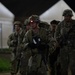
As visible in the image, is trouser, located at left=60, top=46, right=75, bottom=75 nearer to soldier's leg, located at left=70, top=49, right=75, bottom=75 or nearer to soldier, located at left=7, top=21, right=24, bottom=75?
soldier's leg, located at left=70, top=49, right=75, bottom=75

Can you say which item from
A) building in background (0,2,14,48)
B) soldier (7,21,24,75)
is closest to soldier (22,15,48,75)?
soldier (7,21,24,75)

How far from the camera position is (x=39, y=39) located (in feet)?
34.0

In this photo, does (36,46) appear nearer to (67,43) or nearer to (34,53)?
(34,53)

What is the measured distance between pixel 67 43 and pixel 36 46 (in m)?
1.42

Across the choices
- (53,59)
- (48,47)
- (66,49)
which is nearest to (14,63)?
(53,59)

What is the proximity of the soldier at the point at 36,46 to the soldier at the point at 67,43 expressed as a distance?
1.22 meters

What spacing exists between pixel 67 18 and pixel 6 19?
73.4 ft

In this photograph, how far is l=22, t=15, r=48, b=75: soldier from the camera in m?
10.3

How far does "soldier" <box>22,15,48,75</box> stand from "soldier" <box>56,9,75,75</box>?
1.22 m

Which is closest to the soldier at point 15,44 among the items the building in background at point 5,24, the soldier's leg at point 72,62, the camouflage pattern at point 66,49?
the camouflage pattern at point 66,49

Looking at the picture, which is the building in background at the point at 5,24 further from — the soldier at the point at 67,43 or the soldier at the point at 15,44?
the soldier at the point at 67,43

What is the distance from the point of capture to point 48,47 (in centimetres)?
1055

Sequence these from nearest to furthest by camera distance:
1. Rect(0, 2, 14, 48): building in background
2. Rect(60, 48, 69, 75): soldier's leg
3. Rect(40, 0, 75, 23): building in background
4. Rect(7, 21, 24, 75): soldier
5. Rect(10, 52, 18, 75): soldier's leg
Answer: Rect(60, 48, 69, 75): soldier's leg < Rect(7, 21, 24, 75): soldier < Rect(10, 52, 18, 75): soldier's leg < Rect(0, 2, 14, 48): building in background < Rect(40, 0, 75, 23): building in background

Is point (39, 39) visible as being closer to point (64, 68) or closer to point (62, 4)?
point (64, 68)
